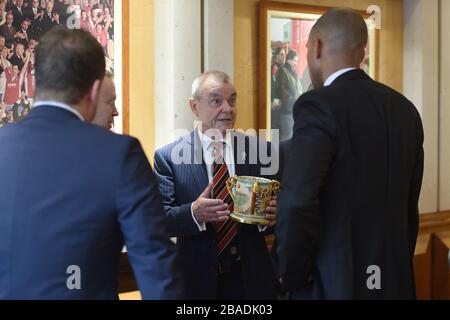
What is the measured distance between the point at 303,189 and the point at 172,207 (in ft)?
2.86

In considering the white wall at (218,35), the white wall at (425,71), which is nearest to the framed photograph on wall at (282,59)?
the white wall at (218,35)

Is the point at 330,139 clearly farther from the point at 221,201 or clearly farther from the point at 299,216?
the point at 221,201

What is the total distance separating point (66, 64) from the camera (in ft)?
5.18

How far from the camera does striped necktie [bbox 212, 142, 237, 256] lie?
8.34 ft

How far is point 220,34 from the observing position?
3367 mm

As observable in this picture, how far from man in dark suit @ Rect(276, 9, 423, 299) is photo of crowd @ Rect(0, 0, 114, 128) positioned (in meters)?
1.41

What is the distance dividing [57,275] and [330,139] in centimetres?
88

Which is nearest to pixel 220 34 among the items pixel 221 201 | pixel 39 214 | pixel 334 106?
pixel 221 201

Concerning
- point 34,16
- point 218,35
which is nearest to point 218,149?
point 218,35

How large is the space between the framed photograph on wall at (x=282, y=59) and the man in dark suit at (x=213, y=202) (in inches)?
36.5

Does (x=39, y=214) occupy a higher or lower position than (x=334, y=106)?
lower

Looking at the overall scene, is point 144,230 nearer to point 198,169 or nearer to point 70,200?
point 70,200

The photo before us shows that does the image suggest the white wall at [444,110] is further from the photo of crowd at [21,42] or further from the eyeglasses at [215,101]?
the photo of crowd at [21,42]
